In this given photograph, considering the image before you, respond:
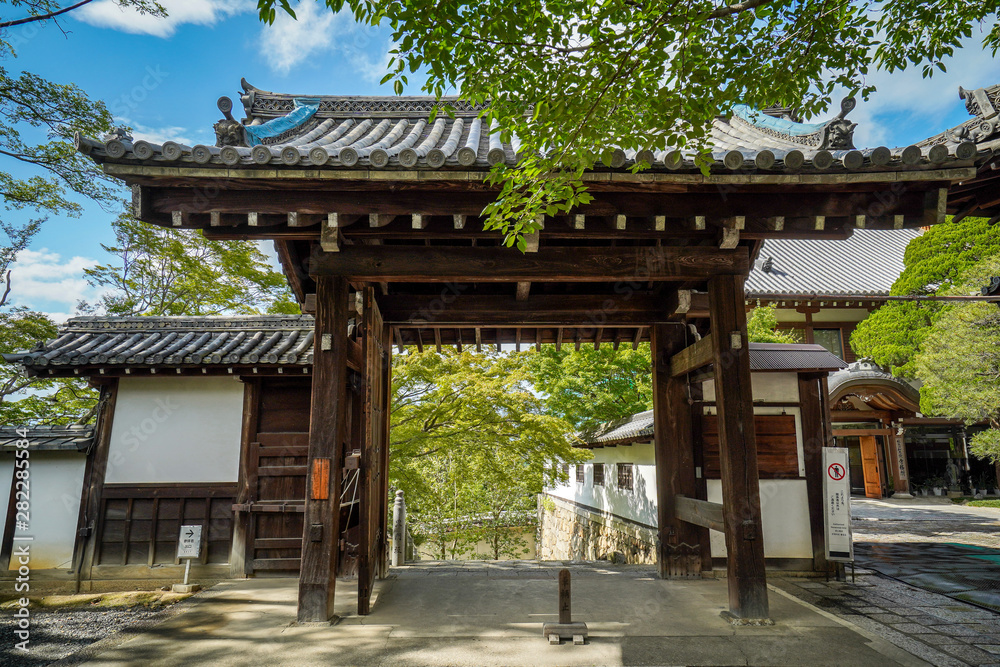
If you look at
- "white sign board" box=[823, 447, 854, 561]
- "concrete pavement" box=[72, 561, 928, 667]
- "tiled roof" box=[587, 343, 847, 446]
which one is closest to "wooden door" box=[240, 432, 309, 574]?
"concrete pavement" box=[72, 561, 928, 667]

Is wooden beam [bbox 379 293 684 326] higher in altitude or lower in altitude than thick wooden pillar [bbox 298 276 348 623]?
higher

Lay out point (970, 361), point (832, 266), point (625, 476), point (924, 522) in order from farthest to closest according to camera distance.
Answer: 1. point (832, 266)
2. point (970, 361)
3. point (924, 522)
4. point (625, 476)

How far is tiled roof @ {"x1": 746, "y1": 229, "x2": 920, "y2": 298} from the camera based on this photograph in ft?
70.3

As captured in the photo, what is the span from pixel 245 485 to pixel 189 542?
1.01m

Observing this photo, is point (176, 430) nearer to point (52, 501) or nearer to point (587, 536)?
point (52, 501)

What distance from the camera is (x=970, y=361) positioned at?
14062 mm

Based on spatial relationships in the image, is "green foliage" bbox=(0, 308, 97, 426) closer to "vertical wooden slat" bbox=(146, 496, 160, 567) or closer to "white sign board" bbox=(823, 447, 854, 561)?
"vertical wooden slat" bbox=(146, 496, 160, 567)

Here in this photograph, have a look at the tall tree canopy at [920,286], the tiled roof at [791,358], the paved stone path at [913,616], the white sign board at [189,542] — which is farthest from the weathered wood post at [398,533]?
the tall tree canopy at [920,286]

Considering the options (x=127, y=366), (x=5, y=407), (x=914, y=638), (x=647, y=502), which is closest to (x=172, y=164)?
(x=127, y=366)

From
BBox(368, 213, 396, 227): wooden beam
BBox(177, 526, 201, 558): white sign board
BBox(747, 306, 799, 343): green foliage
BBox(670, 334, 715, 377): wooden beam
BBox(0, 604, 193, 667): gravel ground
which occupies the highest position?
BBox(747, 306, 799, 343): green foliage

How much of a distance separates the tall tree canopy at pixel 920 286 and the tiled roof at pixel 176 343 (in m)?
17.9

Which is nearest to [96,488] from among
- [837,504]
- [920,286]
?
[837,504]

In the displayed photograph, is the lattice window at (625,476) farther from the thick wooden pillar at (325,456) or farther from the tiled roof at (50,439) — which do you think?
the tiled roof at (50,439)

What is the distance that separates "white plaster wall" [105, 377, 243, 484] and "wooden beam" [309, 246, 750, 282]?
4053mm
